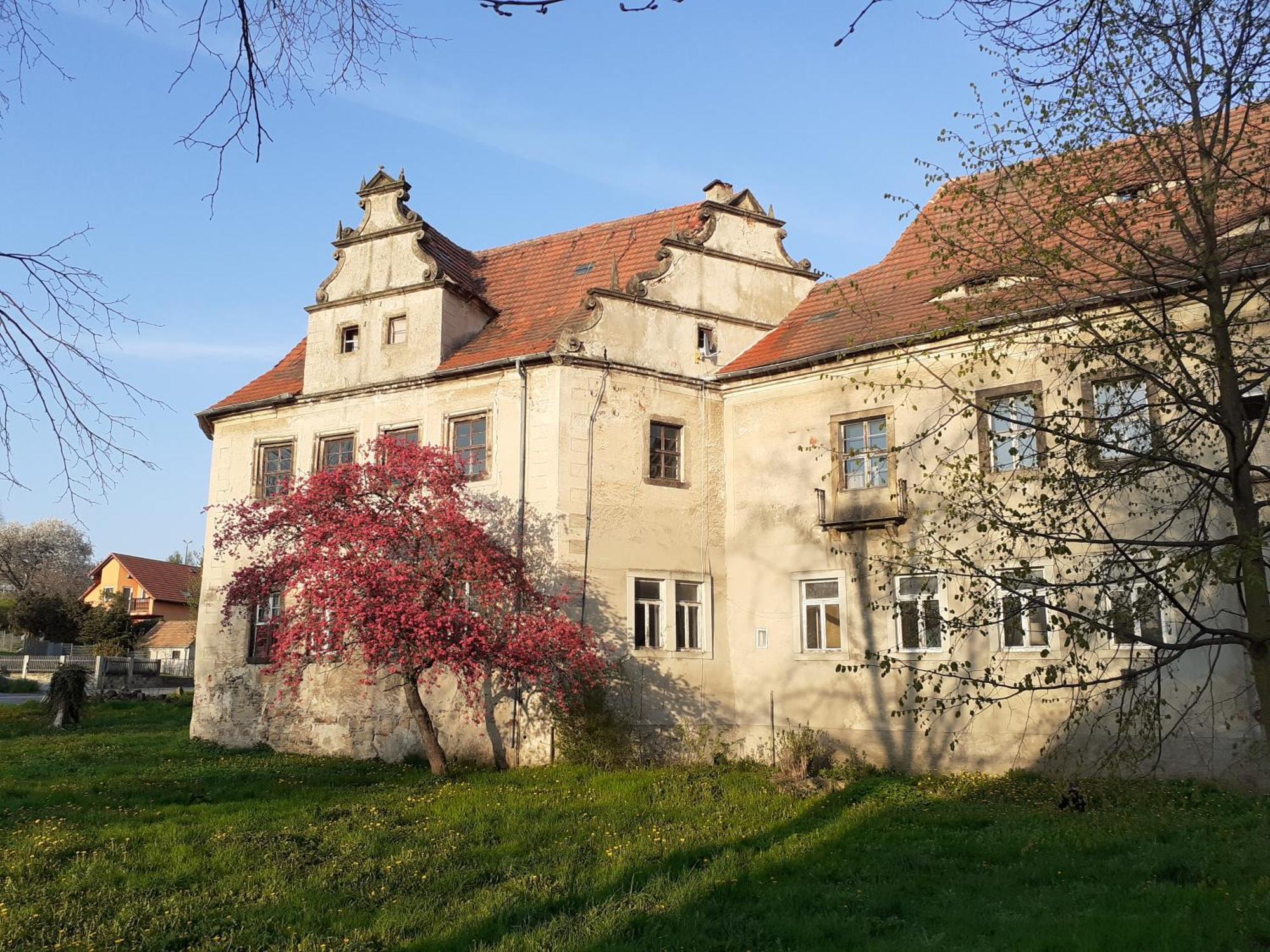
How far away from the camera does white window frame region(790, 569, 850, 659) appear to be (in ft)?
58.5

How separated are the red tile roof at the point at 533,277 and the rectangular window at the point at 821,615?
22.0 feet

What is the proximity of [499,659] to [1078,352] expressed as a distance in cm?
1023

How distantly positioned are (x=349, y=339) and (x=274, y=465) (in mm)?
3276

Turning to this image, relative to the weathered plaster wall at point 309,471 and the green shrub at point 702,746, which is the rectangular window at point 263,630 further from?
the green shrub at point 702,746

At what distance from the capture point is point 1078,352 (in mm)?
8039

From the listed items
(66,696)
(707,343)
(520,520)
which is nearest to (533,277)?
(707,343)

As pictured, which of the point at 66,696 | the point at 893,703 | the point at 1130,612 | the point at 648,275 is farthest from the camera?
the point at 66,696

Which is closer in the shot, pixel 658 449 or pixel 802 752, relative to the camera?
pixel 802 752

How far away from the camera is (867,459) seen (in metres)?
17.9

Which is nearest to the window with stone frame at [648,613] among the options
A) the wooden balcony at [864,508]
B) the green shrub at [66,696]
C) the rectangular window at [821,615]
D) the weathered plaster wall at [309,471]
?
the weathered plaster wall at [309,471]

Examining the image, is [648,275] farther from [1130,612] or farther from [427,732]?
[1130,612]

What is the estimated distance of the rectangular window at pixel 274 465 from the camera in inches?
872

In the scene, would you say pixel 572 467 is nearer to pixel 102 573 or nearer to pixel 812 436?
pixel 812 436

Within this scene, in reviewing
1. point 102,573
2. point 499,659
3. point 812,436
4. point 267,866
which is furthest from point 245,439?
point 102,573
